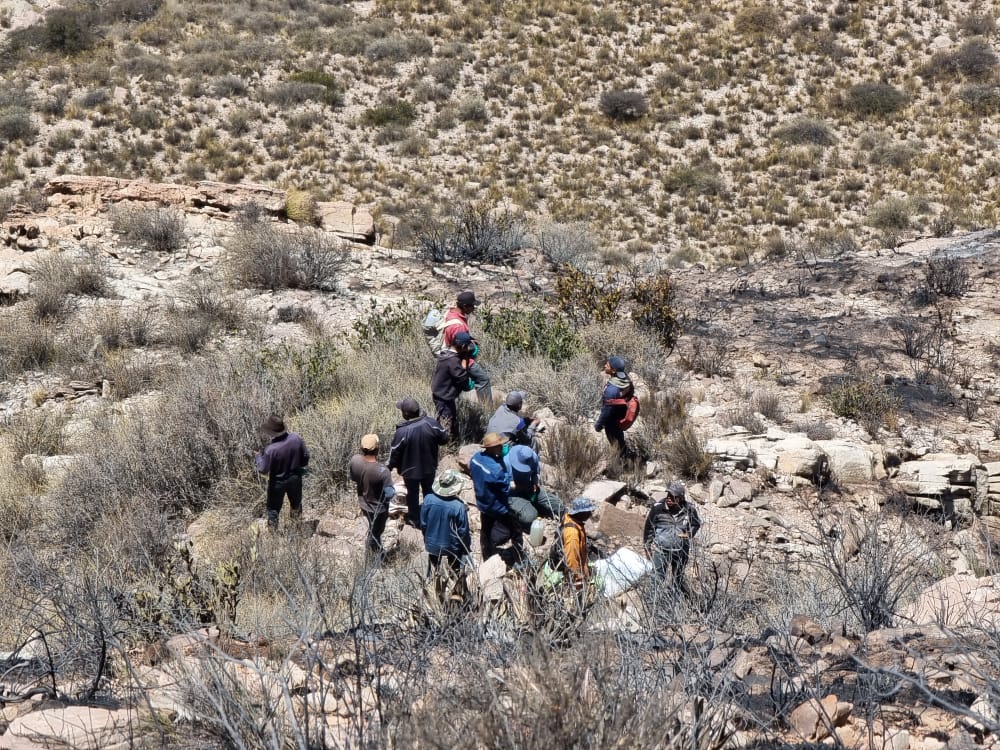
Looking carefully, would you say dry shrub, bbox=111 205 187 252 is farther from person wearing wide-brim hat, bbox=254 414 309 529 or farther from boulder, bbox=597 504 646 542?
boulder, bbox=597 504 646 542

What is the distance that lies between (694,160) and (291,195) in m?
12.8

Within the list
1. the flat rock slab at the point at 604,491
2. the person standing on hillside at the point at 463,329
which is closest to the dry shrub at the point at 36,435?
the person standing on hillside at the point at 463,329

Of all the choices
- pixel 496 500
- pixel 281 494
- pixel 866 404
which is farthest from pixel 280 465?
pixel 866 404

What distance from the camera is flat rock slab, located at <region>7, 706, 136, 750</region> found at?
3.06 m

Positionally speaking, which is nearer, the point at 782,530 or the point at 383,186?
the point at 782,530

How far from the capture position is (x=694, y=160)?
75.8 feet

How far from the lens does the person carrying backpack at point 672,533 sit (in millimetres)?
5457

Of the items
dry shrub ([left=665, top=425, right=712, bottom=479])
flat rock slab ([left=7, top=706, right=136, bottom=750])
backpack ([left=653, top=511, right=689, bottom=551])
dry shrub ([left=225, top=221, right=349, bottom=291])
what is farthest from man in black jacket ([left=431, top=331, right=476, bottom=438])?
dry shrub ([left=225, top=221, right=349, bottom=291])

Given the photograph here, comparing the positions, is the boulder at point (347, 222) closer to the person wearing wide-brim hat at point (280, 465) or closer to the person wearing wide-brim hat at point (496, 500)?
the person wearing wide-brim hat at point (280, 465)

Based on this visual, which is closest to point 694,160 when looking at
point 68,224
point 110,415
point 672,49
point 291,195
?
point 672,49

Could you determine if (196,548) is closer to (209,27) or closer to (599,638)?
(599,638)

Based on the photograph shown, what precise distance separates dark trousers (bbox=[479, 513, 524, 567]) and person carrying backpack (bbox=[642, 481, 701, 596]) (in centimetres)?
102

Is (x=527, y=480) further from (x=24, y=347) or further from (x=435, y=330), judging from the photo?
(x=24, y=347)

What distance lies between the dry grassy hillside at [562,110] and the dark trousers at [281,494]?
37.9 ft
